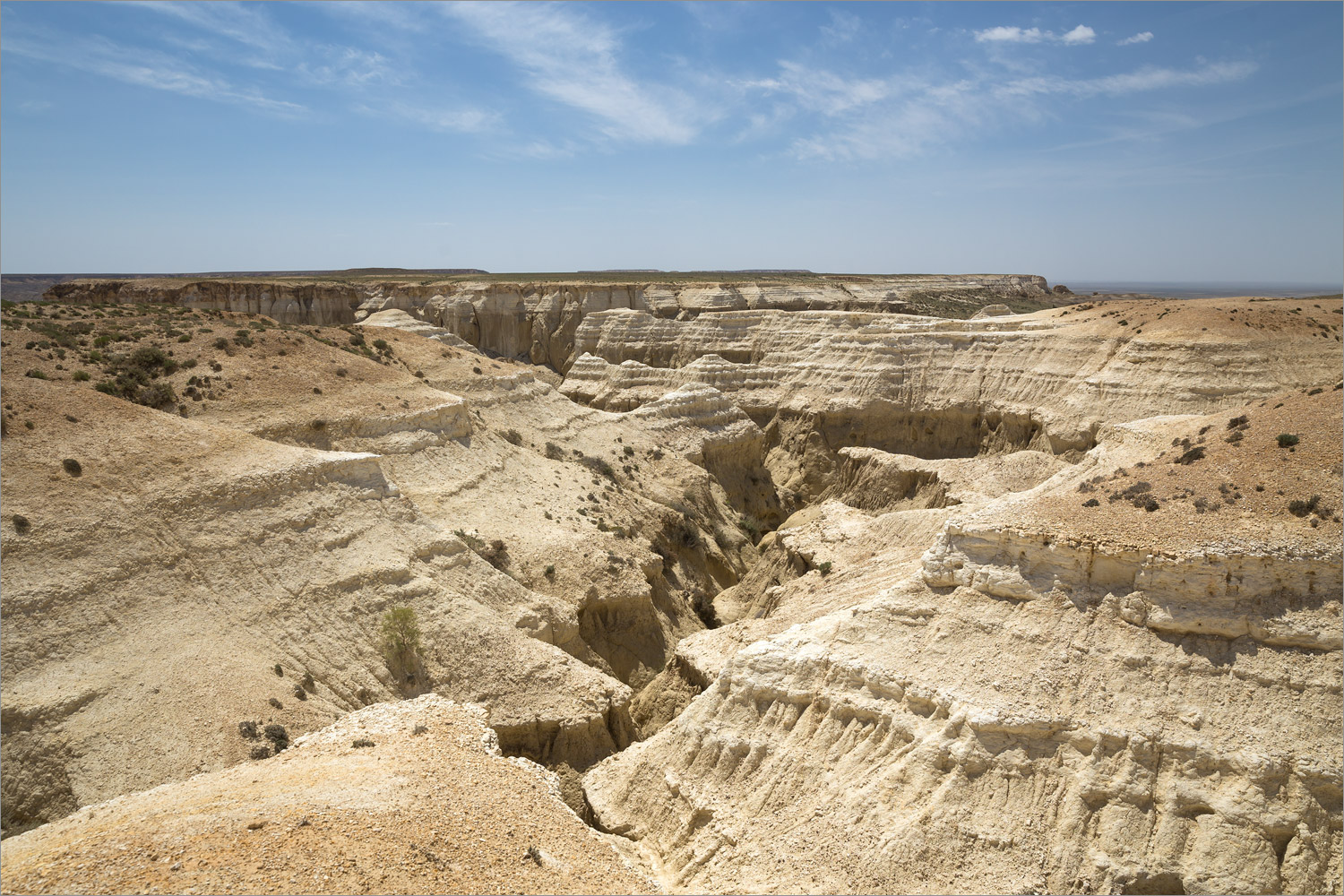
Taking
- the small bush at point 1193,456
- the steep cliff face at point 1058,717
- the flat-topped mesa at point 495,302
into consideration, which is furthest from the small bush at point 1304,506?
the flat-topped mesa at point 495,302

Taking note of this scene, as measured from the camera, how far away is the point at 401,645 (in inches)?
846

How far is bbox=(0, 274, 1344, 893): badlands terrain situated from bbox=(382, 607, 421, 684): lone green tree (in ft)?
A: 0.59

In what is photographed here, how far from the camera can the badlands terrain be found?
1385cm

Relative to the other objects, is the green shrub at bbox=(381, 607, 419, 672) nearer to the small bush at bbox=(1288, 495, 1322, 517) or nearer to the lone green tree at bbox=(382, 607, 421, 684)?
the lone green tree at bbox=(382, 607, 421, 684)

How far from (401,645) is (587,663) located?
6511 mm

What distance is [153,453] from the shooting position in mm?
21922

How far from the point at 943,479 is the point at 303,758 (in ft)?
97.4

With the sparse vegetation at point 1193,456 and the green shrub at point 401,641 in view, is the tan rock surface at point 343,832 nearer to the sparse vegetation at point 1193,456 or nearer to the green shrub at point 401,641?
the green shrub at point 401,641

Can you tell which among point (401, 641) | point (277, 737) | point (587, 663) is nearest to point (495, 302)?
point (587, 663)

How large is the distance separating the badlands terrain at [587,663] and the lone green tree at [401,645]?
0.59 feet

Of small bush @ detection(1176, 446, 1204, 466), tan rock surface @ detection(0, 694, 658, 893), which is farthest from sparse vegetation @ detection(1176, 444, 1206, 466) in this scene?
tan rock surface @ detection(0, 694, 658, 893)

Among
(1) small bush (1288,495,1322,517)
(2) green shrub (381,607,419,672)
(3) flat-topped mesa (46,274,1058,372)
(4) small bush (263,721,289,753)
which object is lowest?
(4) small bush (263,721,289,753)

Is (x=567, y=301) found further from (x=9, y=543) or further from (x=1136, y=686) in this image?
(x=1136, y=686)

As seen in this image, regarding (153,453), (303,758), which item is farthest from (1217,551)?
(153,453)
